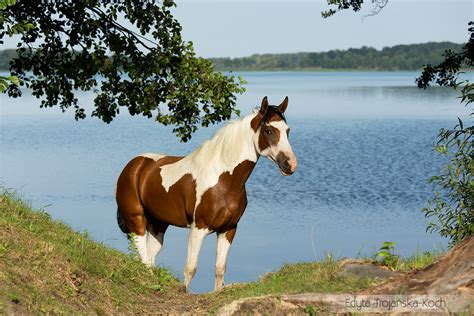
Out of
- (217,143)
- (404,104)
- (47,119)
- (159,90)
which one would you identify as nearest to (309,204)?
(159,90)

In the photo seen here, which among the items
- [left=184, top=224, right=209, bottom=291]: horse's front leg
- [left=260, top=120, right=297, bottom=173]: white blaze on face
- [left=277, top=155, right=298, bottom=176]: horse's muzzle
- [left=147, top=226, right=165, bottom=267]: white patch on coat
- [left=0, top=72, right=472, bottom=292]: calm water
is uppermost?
[left=260, top=120, right=297, bottom=173]: white blaze on face

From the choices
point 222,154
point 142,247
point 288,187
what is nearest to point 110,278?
point 142,247

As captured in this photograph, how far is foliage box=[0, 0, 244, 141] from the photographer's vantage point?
15.4 metres

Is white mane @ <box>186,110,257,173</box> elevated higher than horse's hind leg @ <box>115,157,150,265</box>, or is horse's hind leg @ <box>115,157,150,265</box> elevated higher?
white mane @ <box>186,110,257,173</box>

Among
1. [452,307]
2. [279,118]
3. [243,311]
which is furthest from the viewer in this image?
[279,118]

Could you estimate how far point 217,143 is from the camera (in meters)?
12.4

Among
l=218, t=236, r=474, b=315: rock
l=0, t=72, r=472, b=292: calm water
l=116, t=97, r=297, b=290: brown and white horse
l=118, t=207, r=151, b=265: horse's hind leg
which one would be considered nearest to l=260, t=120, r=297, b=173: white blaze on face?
l=116, t=97, r=297, b=290: brown and white horse

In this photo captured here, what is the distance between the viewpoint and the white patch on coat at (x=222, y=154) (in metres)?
12.1

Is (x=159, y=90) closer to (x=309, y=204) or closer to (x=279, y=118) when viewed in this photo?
(x=279, y=118)

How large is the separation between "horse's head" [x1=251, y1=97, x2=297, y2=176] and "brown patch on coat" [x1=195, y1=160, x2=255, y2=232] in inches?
20.2

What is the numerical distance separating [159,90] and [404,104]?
327 feet

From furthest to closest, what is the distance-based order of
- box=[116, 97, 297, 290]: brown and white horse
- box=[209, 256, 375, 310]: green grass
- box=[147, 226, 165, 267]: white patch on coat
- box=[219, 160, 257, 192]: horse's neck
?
box=[147, 226, 165, 267]: white patch on coat < box=[219, 160, 257, 192]: horse's neck < box=[116, 97, 297, 290]: brown and white horse < box=[209, 256, 375, 310]: green grass

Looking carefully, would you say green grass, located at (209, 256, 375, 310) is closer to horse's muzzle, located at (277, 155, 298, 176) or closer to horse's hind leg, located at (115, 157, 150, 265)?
horse's muzzle, located at (277, 155, 298, 176)

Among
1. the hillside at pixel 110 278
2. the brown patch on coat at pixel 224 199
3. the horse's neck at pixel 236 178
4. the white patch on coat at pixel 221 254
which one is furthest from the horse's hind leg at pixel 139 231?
the horse's neck at pixel 236 178
